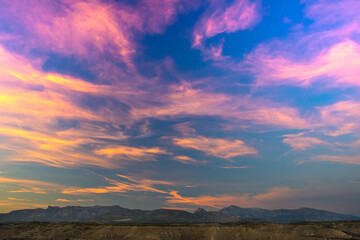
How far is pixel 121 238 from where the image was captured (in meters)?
164

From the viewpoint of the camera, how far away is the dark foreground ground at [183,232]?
16475 cm

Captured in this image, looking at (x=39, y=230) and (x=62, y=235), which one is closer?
(x=62, y=235)

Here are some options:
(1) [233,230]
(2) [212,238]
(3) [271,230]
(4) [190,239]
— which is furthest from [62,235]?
(3) [271,230]

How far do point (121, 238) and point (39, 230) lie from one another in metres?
67.6

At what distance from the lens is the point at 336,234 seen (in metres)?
169

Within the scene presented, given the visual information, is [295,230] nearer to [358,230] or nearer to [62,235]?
[358,230]

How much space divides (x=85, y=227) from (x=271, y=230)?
452 feet

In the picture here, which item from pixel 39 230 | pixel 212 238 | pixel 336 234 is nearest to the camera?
pixel 212 238

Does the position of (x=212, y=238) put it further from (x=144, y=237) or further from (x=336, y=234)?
(x=336, y=234)

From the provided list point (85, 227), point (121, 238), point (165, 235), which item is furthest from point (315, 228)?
point (85, 227)

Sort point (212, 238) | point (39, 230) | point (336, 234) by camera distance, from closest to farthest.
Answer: point (212, 238) < point (336, 234) < point (39, 230)

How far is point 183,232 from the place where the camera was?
171625mm

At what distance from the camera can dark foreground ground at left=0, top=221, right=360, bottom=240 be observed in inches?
6486

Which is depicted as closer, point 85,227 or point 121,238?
point 121,238
